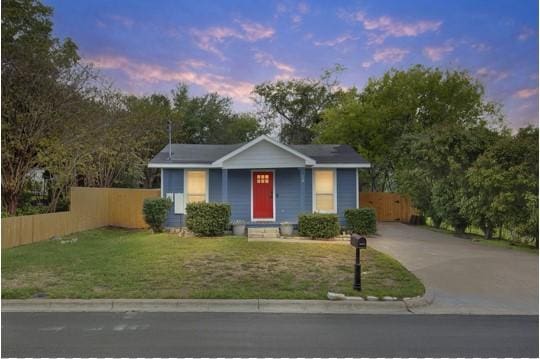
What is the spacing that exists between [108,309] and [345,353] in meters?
3.56

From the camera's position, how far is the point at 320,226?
13281 mm

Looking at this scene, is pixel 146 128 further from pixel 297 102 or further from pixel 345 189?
pixel 297 102

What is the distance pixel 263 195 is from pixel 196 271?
809 centimetres

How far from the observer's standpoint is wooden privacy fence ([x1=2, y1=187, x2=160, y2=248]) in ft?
38.3

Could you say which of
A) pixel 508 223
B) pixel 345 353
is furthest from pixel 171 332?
pixel 508 223

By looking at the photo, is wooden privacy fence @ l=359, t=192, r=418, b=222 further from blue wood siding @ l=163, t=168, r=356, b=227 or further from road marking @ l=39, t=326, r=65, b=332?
road marking @ l=39, t=326, r=65, b=332

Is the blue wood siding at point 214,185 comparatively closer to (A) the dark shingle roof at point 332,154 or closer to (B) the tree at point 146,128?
(A) the dark shingle roof at point 332,154

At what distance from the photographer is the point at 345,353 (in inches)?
165

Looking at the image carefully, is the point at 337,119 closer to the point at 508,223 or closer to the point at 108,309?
the point at 508,223

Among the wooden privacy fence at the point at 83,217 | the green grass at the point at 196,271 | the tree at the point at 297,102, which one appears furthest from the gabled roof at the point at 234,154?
the tree at the point at 297,102

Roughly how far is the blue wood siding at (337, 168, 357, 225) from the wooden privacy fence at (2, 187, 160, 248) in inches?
319

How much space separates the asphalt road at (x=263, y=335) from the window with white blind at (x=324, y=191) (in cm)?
1008

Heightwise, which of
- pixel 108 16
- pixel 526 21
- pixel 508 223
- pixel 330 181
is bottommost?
pixel 508 223

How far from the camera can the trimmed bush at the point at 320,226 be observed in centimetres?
Answer: 1327
